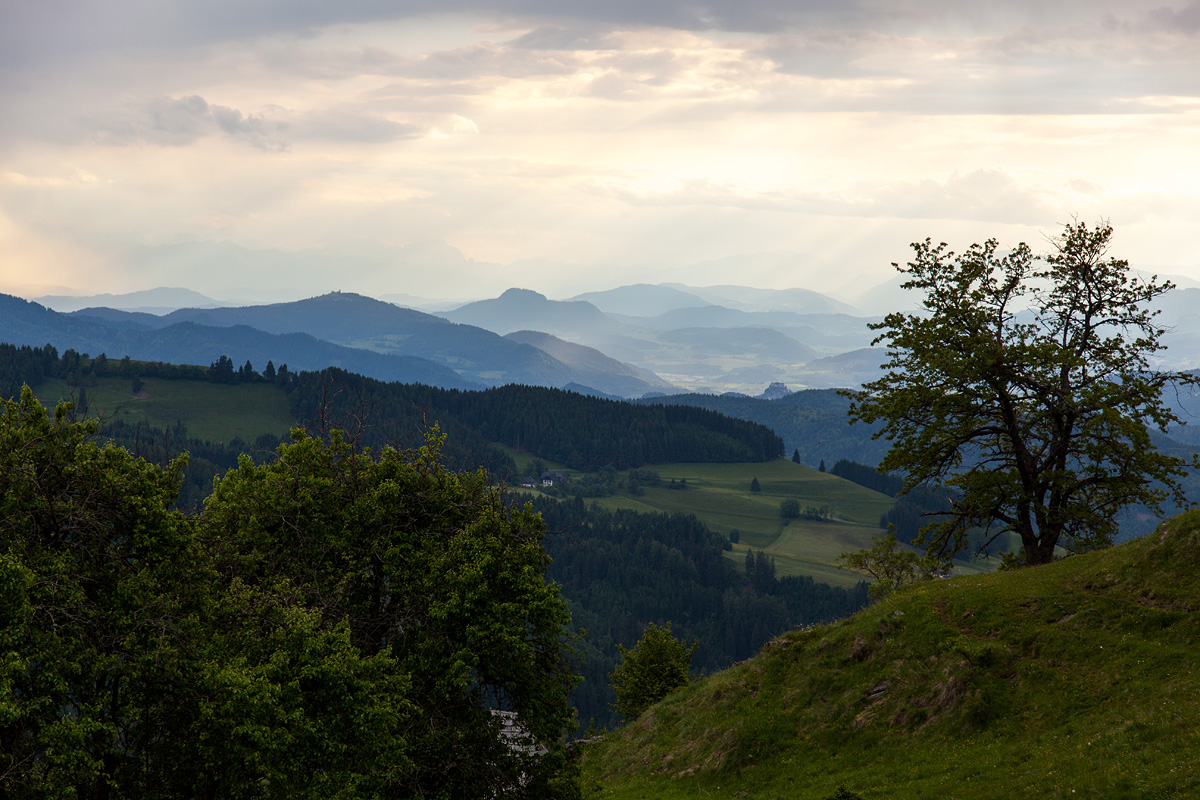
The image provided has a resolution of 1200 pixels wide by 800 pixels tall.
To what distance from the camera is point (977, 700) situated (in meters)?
28.3

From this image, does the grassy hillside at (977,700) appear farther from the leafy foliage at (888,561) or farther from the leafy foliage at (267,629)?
the leafy foliage at (888,561)

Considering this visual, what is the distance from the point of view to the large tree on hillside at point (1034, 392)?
40625 mm

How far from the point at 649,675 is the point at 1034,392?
1329 inches

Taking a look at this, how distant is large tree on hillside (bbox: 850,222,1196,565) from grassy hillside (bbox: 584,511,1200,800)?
7.13 metres

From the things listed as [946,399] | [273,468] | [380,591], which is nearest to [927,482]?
[946,399]

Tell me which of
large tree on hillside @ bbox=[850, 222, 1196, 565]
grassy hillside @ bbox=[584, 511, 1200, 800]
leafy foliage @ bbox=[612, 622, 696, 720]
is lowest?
leafy foliage @ bbox=[612, 622, 696, 720]

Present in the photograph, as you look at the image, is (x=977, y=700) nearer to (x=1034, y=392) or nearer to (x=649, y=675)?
(x=1034, y=392)

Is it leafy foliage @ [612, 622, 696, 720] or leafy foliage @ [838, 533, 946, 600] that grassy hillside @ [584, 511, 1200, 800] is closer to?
leafy foliage @ [838, 533, 946, 600]

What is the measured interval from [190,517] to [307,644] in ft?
30.1

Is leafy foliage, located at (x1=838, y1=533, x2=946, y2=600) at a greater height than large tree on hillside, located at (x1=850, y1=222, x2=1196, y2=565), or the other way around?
large tree on hillside, located at (x1=850, y1=222, x2=1196, y2=565)

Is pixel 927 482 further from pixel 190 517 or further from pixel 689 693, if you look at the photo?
pixel 190 517

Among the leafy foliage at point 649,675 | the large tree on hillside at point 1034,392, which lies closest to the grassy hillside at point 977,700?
the large tree on hillside at point 1034,392

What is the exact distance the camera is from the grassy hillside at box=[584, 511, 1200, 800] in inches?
906

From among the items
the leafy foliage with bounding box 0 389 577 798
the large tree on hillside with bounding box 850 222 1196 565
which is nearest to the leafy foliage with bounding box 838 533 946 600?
the large tree on hillside with bounding box 850 222 1196 565
